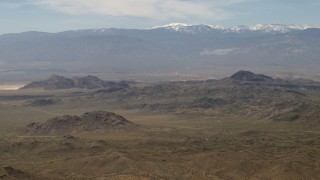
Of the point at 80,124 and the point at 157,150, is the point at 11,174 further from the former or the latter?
the point at 80,124

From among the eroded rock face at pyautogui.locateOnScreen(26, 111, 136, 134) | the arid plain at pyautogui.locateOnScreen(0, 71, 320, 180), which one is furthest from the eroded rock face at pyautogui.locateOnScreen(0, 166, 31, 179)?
the eroded rock face at pyautogui.locateOnScreen(26, 111, 136, 134)

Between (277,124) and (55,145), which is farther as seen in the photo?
(277,124)

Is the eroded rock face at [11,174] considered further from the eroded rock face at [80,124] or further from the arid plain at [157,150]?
the eroded rock face at [80,124]

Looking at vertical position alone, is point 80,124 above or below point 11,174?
below

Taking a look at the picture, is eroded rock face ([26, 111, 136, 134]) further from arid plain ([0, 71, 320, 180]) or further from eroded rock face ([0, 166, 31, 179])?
eroded rock face ([0, 166, 31, 179])

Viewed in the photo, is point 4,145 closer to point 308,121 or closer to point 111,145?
point 111,145

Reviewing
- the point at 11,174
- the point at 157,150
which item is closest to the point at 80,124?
the point at 157,150

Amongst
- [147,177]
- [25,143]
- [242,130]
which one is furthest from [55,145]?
[242,130]

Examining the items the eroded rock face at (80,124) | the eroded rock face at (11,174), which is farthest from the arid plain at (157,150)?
the eroded rock face at (11,174)
